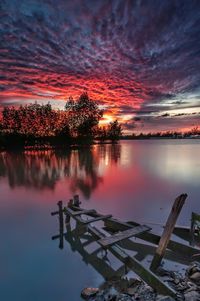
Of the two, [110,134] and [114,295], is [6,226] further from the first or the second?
[110,134]

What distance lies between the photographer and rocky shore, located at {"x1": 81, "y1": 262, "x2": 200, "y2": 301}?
4781 millimetres

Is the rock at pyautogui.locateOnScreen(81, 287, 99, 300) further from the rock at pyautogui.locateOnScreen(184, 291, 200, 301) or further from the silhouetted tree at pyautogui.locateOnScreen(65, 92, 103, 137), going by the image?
the silhouetted tree at pyautogui.locateOnScreen(65, 92, 103, 137)

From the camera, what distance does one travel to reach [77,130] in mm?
79500

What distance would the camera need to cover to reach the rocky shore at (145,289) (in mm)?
4781

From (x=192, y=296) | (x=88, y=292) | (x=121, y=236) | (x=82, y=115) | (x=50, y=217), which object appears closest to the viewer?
(x=192, y=296)

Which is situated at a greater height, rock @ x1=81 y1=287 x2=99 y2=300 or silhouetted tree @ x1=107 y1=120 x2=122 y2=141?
silhouetted tree @ x1=107 y1=120 x2=122 y2=141

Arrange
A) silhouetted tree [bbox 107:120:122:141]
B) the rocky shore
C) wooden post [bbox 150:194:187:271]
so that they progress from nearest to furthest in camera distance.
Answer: the rocky shore < wooden post [bbox 150:194:187:271] < silhouetted tree [bbox 107:120:122:141]

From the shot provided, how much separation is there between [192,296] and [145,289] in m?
1.07

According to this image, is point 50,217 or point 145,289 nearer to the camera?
point 145,289

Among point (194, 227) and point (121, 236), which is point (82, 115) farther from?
point (121, 236)

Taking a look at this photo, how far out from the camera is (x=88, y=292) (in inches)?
225

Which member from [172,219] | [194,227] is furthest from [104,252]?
[194,227]

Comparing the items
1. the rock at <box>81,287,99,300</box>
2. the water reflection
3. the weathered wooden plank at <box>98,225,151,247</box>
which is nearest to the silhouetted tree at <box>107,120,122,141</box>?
the water reflection

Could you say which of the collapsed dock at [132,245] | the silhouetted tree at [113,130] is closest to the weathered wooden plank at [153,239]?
the collapsed dock at [132,245]
